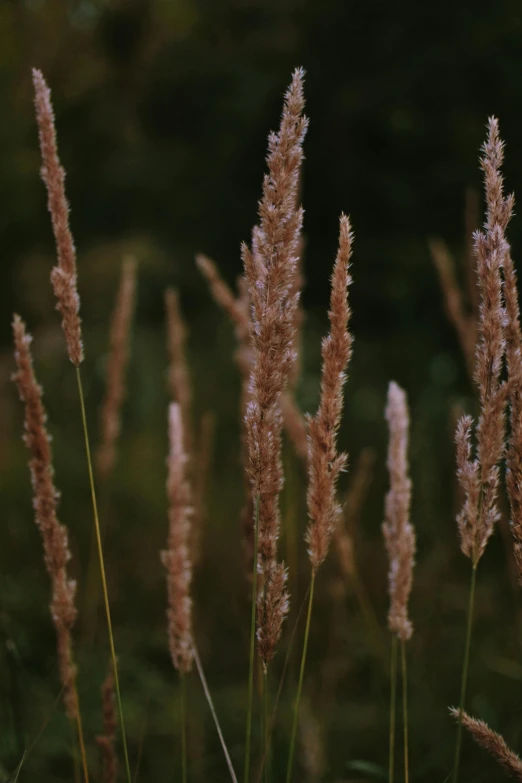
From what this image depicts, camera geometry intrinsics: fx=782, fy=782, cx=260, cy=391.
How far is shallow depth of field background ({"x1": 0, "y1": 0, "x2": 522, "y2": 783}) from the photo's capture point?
255 cm

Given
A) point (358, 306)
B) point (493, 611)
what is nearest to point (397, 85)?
point (358, 306)

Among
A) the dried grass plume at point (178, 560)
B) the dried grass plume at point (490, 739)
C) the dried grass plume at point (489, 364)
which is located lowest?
the dried grass plume at point (490, 739)

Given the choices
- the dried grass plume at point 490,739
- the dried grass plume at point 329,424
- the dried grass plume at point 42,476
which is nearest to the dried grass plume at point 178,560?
the dried grass plume at point 42,476

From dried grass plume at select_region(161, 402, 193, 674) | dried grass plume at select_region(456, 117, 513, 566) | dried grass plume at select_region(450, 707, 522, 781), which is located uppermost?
dried grass plume at select_region(456, 117, 513, 566)

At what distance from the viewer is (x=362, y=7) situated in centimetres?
495

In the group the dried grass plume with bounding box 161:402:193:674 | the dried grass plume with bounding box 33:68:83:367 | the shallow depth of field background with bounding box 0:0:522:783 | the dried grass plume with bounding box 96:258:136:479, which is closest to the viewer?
the dried grass plume with bounding box 33:68:83:367

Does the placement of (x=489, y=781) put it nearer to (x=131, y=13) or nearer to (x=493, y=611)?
(x=493, y=611)

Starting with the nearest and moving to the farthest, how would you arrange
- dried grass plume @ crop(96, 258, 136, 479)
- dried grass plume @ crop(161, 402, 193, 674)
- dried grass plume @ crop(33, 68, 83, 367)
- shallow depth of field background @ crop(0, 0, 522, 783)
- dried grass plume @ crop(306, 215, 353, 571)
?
dried grass plume @ crop(306, 215, 353, 571) → dried grass plume @ crop(33, 68, 83, 367) → dried grass plume @ crop(161, 402, 193, 674) → dried grass plume @ crop(96, 258, 136, 479) → shallow depth of field background @ crop(0, 0, 522, 783)

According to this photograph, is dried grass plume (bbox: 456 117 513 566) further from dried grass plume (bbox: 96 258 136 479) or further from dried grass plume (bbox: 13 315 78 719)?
dried grass plume (bbox: 96 258 136 479)

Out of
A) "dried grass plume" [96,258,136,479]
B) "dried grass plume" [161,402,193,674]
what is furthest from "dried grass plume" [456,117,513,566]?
"dried grass plume" [96,258,136,479]

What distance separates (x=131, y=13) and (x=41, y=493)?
8543 millimetres

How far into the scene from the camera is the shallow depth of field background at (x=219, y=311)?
8.36 feet

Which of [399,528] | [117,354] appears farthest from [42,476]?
[117,354]

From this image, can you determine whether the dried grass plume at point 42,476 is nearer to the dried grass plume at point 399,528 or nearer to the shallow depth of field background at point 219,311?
the shallow depth of field background at point 219,311
